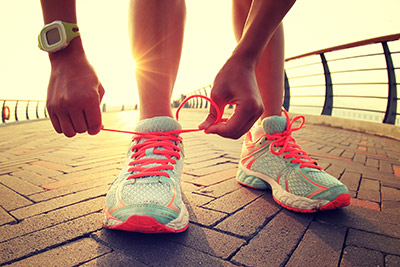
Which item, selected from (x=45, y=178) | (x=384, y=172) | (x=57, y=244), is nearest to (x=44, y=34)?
(x=57, y=244)

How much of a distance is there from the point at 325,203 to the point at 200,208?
0.52m

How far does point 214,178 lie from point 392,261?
948 mm

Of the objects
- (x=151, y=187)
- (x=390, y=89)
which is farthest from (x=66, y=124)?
(x=390, y=89)

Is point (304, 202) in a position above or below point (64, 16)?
below

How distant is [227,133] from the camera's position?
2.80ft

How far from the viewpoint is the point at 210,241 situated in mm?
798

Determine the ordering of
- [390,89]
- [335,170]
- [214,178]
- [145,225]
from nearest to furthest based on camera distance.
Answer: [145,225]
[214,178]
[335,170]
[390,89]

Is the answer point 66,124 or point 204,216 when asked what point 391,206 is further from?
point 66,124

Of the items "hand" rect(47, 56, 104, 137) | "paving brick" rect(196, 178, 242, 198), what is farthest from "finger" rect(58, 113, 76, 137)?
"paving brick" rect(196, 178, 242, 198)

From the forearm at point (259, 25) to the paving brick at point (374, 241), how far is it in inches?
27.7

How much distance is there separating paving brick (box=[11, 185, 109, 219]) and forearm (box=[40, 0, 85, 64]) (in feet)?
2.04

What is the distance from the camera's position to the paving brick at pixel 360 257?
700 mm

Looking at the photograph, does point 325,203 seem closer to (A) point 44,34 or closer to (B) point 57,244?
(B) point 57,244

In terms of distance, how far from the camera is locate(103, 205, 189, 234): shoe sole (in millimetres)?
787
